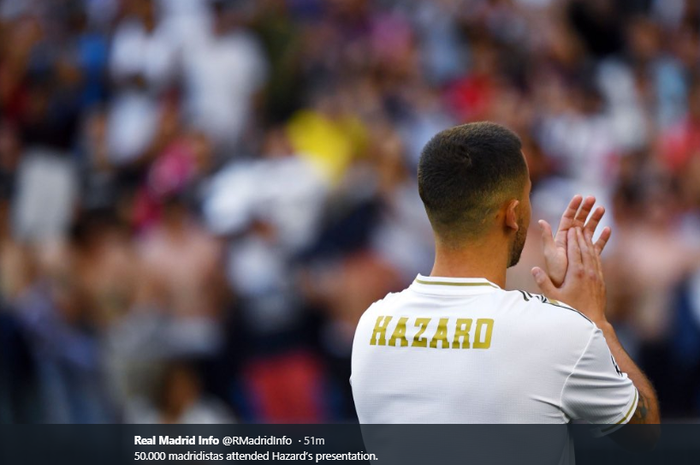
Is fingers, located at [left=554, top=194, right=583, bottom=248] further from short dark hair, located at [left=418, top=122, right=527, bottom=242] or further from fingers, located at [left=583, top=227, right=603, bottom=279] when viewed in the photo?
short dark hair, located at [left=418, top=122, right=527, bottom=242]

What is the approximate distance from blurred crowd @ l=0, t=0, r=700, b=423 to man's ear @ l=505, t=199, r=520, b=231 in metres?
2.97

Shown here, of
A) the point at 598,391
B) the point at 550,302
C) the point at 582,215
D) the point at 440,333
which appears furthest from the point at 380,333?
the point at 582,215

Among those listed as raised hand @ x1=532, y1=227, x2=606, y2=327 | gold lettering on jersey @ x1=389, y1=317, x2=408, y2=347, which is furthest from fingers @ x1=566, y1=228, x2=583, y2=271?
gold lettering on jersey @ x1=389, y1=317, x2=408, y2=347

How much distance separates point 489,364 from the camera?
2324 millimetres

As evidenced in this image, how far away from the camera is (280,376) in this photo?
696 centimetres

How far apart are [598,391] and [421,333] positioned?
419mm

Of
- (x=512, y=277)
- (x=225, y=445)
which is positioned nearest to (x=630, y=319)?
(x=512, y=277)

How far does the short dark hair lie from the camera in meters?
2.44

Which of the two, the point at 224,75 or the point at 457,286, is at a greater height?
the point at 224,75

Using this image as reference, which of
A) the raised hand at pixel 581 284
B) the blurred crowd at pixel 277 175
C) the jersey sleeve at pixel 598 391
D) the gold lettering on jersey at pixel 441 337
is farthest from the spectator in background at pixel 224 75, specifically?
the jersey sleeve at pixel 598 391

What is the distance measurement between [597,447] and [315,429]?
4.73 ft

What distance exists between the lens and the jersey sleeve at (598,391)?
2305mm

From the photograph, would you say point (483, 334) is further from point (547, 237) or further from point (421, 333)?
point (547, 237)

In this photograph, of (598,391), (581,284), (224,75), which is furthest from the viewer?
(224,75)
